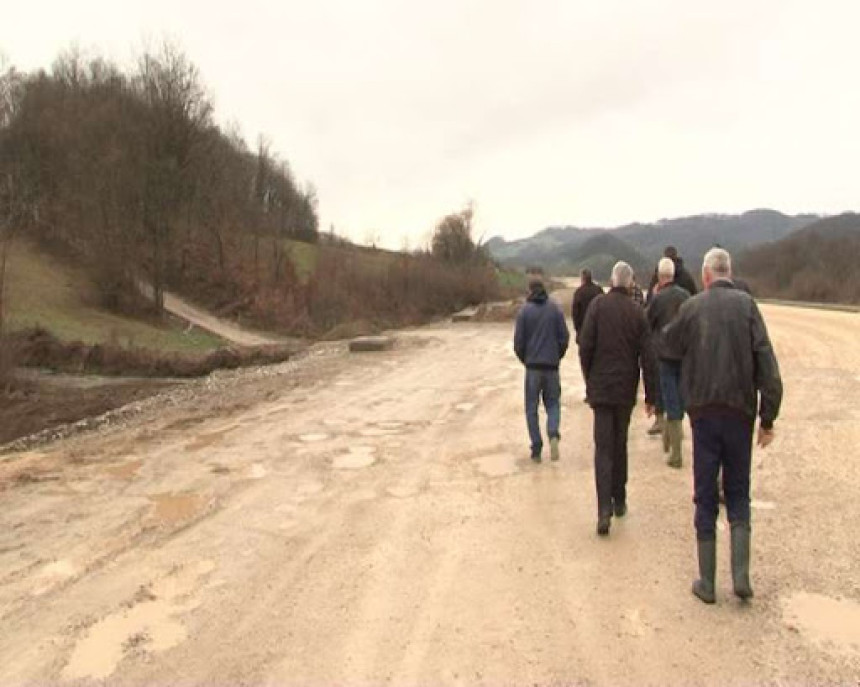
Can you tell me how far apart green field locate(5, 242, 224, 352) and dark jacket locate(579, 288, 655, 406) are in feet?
77.5

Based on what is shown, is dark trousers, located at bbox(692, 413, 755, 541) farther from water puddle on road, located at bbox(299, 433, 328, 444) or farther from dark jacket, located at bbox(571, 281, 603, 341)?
dark jacket, located at bbox(571, 281, 603, 341)

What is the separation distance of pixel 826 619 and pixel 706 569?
71 cm

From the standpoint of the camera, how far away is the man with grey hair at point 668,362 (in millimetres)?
8227

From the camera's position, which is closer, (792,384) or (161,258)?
(792,384)

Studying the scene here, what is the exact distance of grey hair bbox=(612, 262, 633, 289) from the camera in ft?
22.0

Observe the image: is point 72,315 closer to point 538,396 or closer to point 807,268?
point 538,396

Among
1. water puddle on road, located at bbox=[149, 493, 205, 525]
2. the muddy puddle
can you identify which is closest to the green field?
the muddy puddle

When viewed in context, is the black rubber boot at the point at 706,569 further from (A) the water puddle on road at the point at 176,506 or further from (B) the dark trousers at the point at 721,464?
(A) the water puddle on road at the point at 176,506

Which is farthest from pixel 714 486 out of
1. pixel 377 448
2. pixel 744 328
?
pixel 377 448

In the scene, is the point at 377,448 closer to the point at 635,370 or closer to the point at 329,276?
the point at 635,370

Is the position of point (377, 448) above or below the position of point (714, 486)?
below

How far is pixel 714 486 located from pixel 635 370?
5.30ft

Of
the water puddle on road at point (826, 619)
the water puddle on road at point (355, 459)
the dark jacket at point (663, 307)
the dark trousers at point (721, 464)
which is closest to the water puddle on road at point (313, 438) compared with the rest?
the water puddle on road at point (355, 459)

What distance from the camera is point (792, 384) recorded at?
43.8 ft
